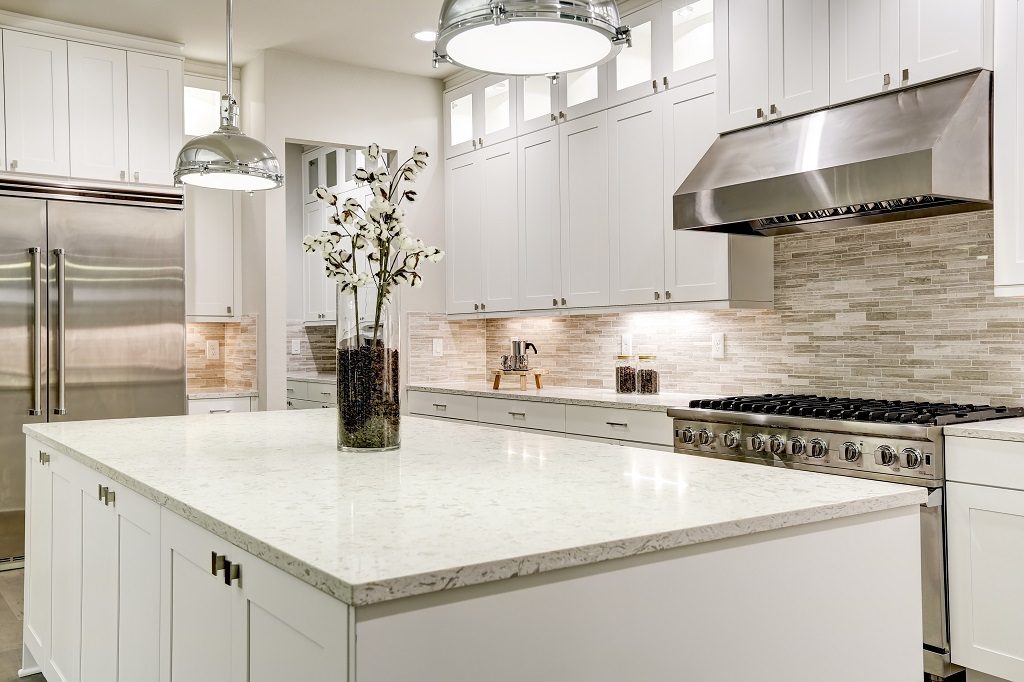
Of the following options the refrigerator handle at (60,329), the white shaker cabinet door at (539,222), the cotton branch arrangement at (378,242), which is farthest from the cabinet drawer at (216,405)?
Answer: the cotton branch arrangement at (378,242)

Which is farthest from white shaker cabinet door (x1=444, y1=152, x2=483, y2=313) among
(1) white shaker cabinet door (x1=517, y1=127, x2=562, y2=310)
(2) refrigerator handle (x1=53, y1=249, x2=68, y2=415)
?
(2) refrigerator handle (x1=53, y1=249, x2=68, y2=415)

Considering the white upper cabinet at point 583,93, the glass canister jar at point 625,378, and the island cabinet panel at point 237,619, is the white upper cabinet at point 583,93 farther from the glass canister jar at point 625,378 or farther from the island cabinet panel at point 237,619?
the island cabinet panel at point 237,619

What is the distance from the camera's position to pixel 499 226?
17.0 ft

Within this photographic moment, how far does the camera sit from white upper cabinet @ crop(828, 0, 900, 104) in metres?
3.05

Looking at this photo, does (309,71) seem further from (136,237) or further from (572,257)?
(572,257)

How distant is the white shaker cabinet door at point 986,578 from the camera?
256 cm

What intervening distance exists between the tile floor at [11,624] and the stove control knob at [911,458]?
304cm

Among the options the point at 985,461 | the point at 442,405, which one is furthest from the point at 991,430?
the point at 442,405

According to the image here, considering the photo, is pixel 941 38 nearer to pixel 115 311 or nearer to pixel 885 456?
pixel 885 456

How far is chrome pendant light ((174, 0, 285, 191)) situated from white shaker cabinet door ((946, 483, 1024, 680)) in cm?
251

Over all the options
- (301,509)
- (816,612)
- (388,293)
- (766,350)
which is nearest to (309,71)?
(766,350)

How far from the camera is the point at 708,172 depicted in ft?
11.8

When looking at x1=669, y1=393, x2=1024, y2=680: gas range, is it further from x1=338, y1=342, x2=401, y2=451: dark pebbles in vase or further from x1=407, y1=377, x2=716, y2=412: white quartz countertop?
x1=338, y1=342, x2=401, y2=451: dark pebbles in vase

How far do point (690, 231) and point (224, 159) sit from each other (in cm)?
206
